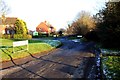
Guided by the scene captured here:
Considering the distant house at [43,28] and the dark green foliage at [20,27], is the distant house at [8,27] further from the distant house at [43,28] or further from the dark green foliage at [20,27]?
the distant house at [43,28]

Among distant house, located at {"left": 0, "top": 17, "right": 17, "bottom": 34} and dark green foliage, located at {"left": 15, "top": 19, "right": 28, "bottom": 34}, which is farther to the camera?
distant house, located at {"left": 0, "top": 17, "right": 17, "bottom": 34}

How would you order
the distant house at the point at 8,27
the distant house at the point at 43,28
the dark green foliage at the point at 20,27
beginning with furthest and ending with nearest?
1. the distant house at the point at 43,28
2. the distant house at the point at 8,27
3. the dark green foliage at the point at 20,27

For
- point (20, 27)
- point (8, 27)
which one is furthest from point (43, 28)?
point (20, 27)

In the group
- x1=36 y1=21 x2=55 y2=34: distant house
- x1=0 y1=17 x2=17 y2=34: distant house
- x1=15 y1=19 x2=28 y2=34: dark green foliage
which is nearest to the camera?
x1=15 y1=19 x2=28 y2=34: dark green foliage

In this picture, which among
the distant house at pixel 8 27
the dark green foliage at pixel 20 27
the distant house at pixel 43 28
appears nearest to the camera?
the dark green foliage at pixel 20 27

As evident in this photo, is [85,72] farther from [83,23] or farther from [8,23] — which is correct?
[8,23]

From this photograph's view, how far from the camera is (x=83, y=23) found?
7106 centimetres

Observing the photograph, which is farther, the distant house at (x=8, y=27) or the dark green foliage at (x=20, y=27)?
the distant house at (x=8, y=27)

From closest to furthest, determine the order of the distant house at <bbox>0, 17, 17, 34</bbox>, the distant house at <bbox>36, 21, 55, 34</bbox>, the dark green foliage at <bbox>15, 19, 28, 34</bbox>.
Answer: the dark green foliage at <bbox>15, 19, 28, 34</bbox>, the distant house at <bbox>0, 17, 17, 34</bbox>, the distant house at <bbox>36, 21, 55, 34</bbox>

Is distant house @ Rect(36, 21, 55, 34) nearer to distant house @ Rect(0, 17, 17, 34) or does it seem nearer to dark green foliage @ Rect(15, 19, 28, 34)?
distant house @ Rect(0, 17, 17, 34)

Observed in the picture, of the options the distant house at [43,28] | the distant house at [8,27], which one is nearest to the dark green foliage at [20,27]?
the distant house at [8,27]

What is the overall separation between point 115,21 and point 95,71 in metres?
15.3

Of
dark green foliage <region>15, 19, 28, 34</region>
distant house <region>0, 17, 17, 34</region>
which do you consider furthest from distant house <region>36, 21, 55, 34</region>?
dark green foliage <region>15, 19, 28, 34</region>

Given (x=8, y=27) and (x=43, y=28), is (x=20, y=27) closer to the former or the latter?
(x=8, y=27)
